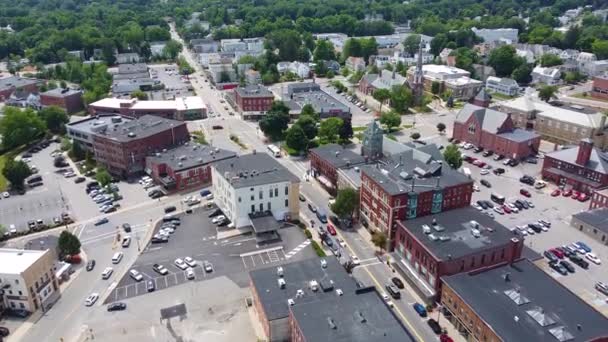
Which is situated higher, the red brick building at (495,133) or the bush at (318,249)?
the red brick building at (495,133)

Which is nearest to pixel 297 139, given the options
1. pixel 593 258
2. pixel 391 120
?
pixel 391 120

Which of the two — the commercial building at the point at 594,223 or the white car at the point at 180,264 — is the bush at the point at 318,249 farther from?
the commercial building at the point at 594,223

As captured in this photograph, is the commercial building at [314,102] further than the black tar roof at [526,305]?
Yes

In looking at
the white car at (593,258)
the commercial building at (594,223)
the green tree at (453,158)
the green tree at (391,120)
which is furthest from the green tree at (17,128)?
the white car at (593,258)

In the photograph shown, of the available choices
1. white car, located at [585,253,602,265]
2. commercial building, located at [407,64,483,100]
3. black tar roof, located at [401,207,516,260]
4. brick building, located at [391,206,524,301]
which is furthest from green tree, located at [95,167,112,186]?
commercial building, located at [407,64,483,100]

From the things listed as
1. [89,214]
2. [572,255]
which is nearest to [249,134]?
[89,214]
